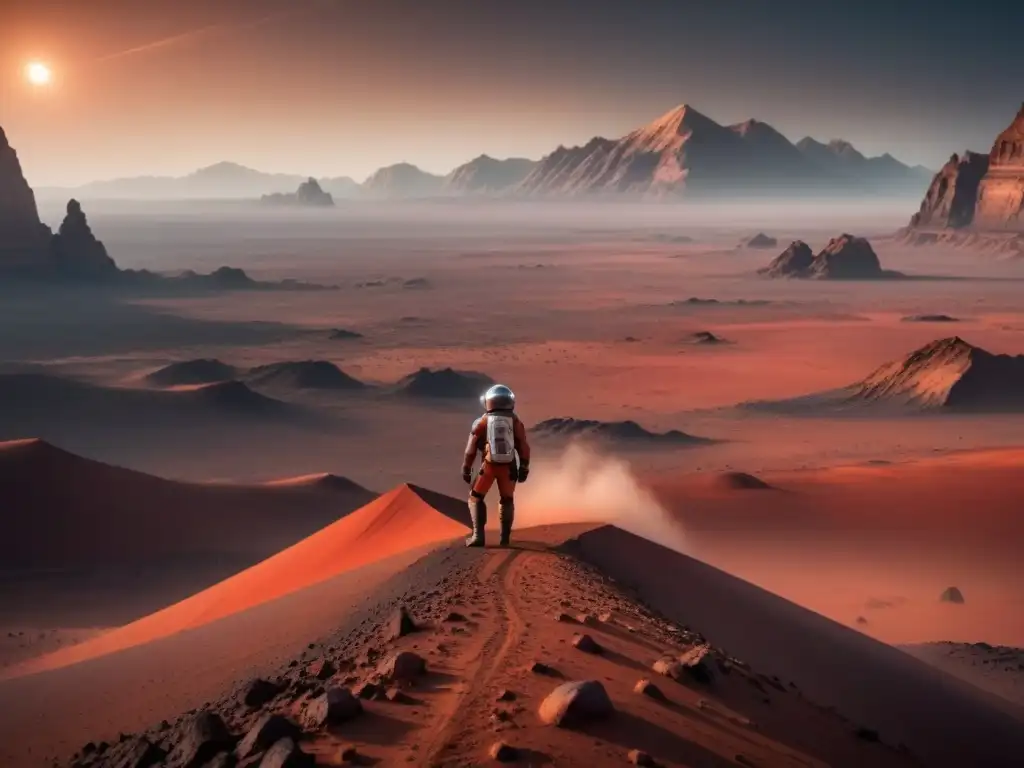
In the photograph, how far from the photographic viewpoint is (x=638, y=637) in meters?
9.62

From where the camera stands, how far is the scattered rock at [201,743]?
7.19 metres

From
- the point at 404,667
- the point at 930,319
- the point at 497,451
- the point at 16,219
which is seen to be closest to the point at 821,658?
the point at 497,451

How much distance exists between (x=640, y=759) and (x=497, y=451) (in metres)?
6.20

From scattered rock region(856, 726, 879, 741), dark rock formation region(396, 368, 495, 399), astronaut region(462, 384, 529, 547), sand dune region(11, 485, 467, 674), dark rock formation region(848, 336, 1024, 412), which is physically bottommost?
dark rock formation region(396, 368, 495, 399)

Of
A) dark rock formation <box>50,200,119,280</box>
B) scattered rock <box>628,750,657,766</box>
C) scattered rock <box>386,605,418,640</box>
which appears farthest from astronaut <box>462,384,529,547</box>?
dark rock formation <box>50,200,119,280</box>

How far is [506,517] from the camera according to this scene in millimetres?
13078

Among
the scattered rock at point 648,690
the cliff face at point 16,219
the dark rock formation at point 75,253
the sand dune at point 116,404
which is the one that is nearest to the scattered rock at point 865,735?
the scattered rock at point 648,690

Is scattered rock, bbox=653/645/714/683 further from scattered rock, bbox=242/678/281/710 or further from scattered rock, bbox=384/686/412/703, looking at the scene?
scattered rock, bbox=242/678/281/710

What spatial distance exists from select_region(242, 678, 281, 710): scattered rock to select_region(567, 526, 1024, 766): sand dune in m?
5.40

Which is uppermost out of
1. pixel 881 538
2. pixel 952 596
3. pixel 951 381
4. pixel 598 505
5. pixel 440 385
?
pixel 598 505

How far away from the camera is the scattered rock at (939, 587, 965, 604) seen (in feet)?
77.0

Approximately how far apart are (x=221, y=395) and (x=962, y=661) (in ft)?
211

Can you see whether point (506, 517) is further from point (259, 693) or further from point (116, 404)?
point (116, 404)

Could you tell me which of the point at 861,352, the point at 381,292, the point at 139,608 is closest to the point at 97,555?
the point at 139,608
